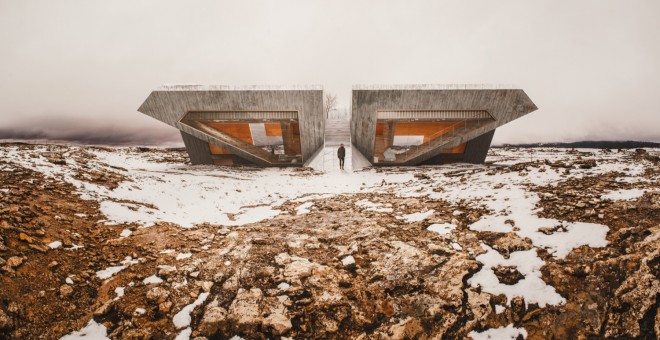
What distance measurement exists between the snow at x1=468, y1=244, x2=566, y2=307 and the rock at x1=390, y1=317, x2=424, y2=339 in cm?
95

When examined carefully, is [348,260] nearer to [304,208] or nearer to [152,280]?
[152,280]

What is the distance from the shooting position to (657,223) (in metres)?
3.13

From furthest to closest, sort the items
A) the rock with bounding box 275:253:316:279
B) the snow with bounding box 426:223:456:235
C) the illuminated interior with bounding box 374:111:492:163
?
the illuminated interior with bounding box 374:111:492:163 → the snow with bounding box 426:223:456:235 → the rock with bounding box 275:253:316:279

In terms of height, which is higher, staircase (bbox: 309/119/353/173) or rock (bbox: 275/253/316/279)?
staircase (bbox: 309/119/353/173)

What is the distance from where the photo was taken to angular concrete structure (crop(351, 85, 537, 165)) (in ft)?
51.5

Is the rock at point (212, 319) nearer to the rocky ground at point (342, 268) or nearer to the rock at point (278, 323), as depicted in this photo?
the rocky ground at point (342, 268)

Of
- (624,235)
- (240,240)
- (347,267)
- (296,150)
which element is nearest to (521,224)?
(624,235)

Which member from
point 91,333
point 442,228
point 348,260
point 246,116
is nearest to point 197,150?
point 246,116

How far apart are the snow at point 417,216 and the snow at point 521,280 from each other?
5.80 feet

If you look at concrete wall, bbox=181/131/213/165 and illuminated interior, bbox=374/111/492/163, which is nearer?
illuminated interior, bbox=374/111/492/163

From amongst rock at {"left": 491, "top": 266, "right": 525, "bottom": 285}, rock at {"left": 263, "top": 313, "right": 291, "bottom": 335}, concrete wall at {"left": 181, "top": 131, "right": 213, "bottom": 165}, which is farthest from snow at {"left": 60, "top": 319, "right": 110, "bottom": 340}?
concrete wall at {"left": 181, "top": 131, "right": 213, "bottom": 165}

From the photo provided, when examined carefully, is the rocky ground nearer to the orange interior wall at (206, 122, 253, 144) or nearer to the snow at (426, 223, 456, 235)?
the snow at (426, 223, 456, 235)

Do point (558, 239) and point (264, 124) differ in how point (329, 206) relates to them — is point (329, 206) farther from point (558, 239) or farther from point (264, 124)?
point (264, 124)

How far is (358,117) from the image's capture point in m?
16.8
